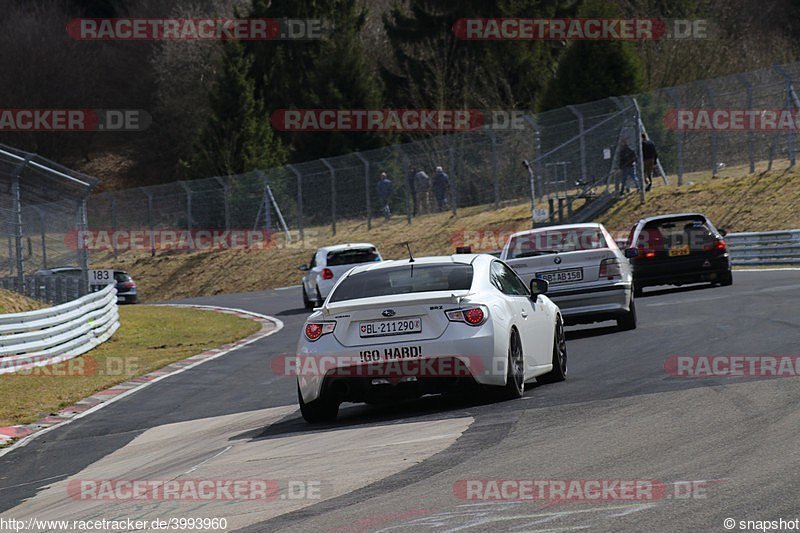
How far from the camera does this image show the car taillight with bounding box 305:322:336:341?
10.8m

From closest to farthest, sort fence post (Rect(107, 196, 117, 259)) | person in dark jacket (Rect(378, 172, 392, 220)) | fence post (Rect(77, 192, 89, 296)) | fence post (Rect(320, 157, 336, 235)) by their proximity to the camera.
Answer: fence post (Rect(77, 192, 89, 296)) < person in dark jacket (Rect(378, 172, 392, 220)) < fence post (Rect(320, 157, 336, 235)) < fence post (Rect(107, 196, 117, 259))

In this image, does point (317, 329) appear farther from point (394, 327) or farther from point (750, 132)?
point (750, 132)

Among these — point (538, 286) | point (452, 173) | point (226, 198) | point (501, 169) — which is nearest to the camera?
point (538, 286)

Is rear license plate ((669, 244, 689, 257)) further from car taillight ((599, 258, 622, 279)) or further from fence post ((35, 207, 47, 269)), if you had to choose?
fence post ((35, 207, 47, 269))

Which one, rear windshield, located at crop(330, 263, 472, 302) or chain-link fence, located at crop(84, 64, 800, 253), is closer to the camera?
rear windshield, located at crop(330, 263, 472, 302)

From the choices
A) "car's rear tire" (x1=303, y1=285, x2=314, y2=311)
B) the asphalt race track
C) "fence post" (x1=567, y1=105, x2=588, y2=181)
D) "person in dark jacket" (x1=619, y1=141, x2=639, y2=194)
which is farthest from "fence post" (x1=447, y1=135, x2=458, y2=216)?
the asphalt race track

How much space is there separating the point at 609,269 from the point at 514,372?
663cm

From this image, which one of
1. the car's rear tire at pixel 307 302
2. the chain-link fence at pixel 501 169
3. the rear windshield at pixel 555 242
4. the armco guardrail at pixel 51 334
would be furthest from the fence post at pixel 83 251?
the chain-link fence at pixel 501 169

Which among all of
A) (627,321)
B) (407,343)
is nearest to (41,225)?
(627,321)

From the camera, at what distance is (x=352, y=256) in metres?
29.8

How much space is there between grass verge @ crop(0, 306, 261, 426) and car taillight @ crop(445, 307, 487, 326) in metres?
5.78

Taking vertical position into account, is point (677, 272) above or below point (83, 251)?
below

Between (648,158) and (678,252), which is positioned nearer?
(678,252)

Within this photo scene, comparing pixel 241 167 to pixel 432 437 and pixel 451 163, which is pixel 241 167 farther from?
pixel 432 437
